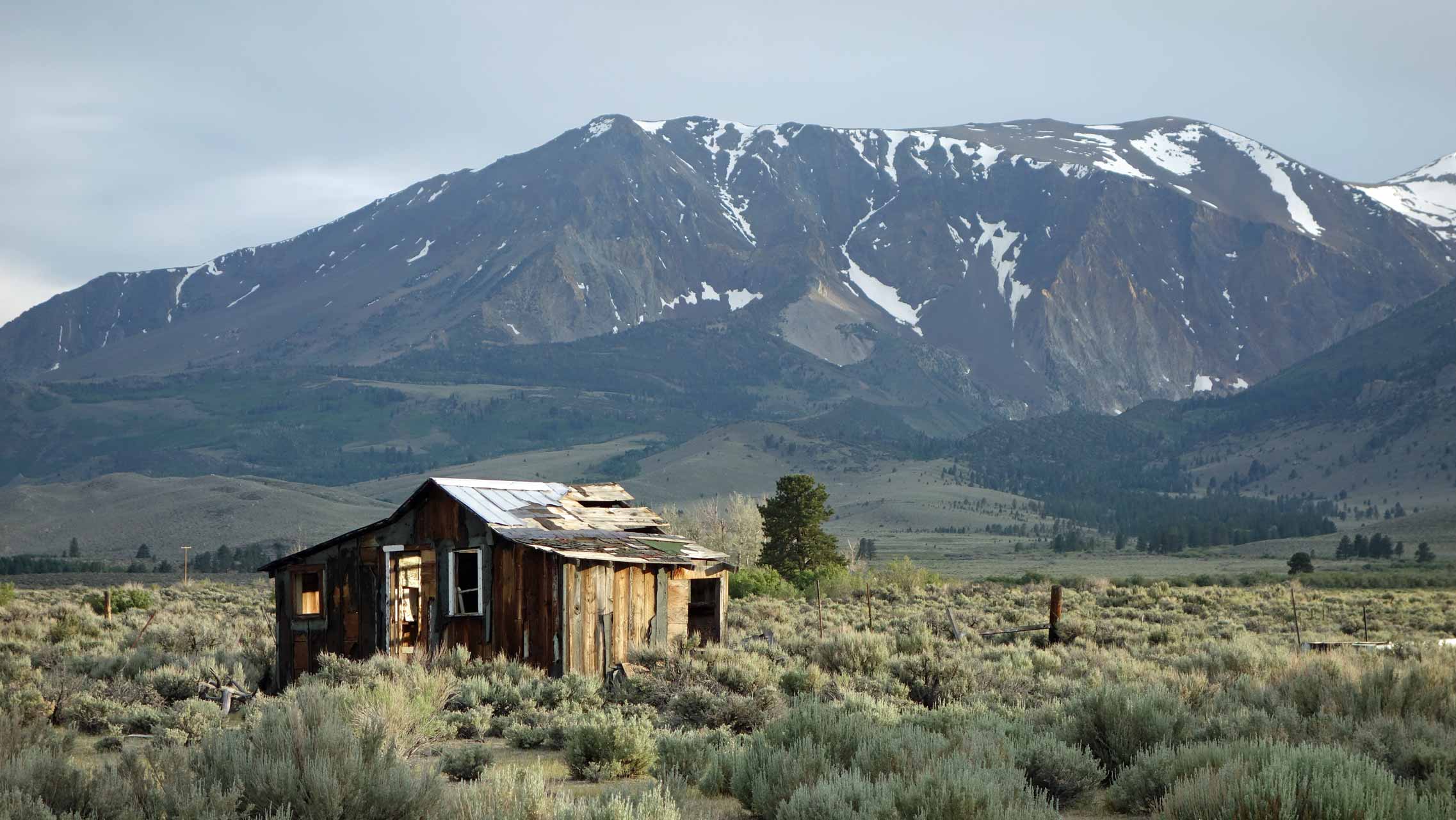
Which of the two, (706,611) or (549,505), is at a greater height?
(549,505)

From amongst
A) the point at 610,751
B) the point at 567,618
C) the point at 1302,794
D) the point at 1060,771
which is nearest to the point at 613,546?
the point at 567,618

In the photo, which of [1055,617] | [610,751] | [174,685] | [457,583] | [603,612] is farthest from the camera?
[1055,617]

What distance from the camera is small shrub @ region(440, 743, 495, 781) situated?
10516mm

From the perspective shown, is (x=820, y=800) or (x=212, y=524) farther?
(x=212, y=524)

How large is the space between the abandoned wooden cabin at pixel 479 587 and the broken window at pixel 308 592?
0.8 inches

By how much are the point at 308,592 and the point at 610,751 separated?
35.7 ft

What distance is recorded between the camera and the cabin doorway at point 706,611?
2206 cm

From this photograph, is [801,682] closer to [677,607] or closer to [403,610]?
[677,607]

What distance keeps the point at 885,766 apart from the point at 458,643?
10853mm

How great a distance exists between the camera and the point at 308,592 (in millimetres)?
20078

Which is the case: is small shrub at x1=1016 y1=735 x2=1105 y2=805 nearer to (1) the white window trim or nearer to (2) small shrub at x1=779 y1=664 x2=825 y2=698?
(2) small shrub at x1=779 y1=664 x2=825 y2=698

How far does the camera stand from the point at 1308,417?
177000 mm

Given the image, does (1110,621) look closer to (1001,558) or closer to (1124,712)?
(1124,712)

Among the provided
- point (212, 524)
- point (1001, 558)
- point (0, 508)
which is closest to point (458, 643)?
point (1001, 558)
